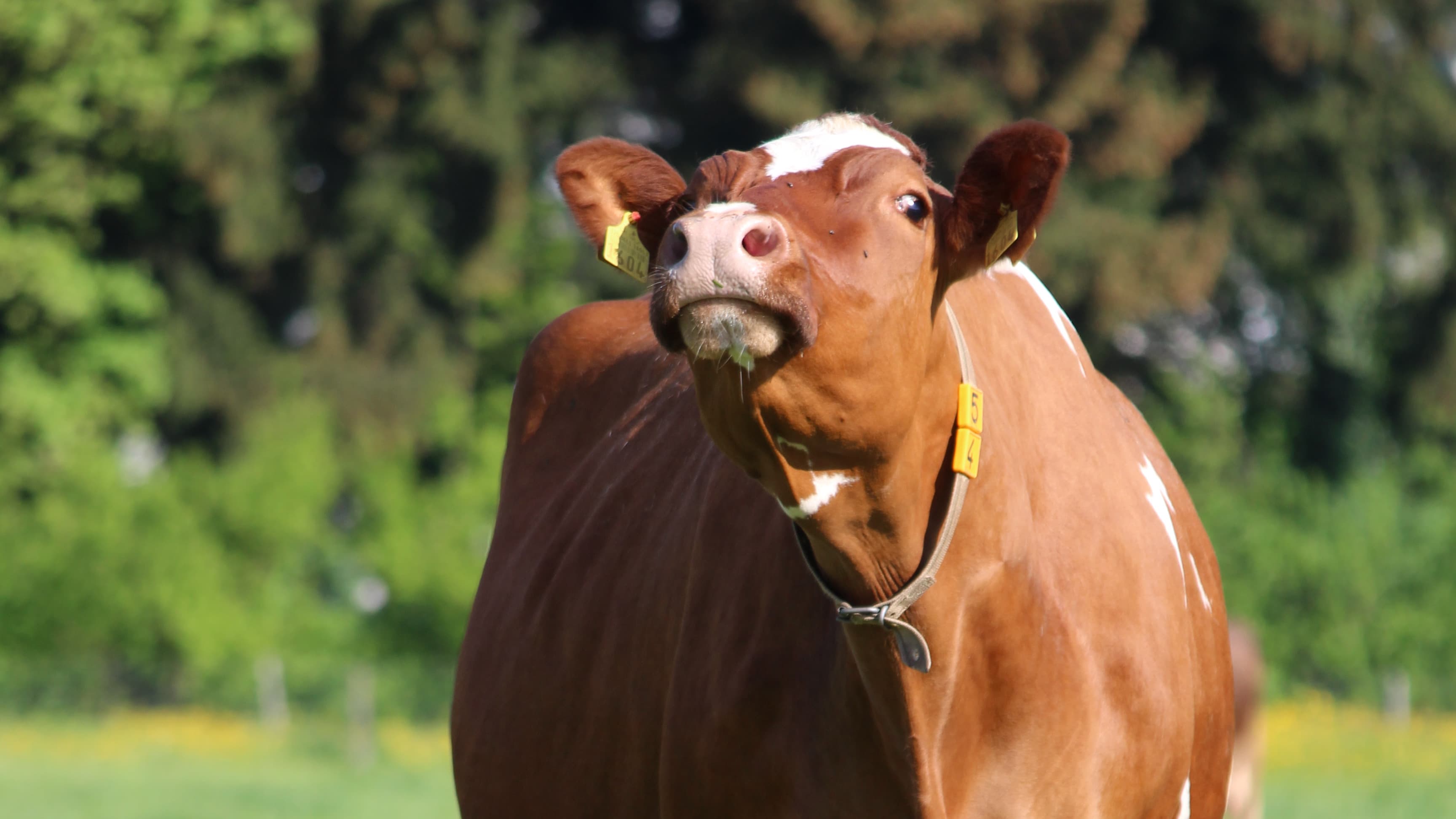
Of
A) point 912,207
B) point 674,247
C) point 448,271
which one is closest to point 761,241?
point 674,247

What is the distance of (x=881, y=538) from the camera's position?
2725 millimetres

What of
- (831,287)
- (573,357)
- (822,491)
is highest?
(573,357)

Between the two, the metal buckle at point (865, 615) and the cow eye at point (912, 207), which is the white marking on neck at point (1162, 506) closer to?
the metal buckle at point (865, 615)

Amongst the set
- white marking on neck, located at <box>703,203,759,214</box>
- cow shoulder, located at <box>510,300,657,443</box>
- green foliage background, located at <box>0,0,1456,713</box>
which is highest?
green foliage background, located at <box>0,0,1456,713</box>

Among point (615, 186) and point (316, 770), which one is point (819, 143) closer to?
point (615, 186)

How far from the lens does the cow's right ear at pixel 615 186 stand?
9.68ft

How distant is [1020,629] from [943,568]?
0.70 feet

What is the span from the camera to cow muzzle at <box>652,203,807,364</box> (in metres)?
2.33

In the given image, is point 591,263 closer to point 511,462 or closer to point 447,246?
point 447,246

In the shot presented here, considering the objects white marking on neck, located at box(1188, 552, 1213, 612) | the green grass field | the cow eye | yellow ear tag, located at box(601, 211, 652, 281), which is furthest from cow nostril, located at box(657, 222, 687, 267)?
the green grass field

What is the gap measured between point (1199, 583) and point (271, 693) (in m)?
19.8

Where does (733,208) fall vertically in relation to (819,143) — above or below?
below

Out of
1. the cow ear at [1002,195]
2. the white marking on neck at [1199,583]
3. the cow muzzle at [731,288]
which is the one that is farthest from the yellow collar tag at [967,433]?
the white marking on neck at [1199,583]

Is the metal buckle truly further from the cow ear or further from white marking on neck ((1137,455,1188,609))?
white marking on neck ((1137,455,1188,609))
